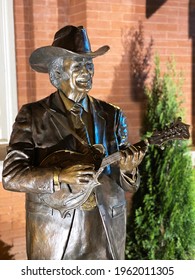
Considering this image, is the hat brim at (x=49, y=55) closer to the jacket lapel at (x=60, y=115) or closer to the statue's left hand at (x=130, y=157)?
the jacket lapel at (x=60, y=115)

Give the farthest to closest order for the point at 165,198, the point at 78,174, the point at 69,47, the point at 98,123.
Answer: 1. the point at 165,198
2. the point at 98,123
3. the point at 69,47
4. the point at 78,174

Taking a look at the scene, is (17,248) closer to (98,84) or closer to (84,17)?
(98,84)

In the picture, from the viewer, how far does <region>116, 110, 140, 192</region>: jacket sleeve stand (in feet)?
5.61

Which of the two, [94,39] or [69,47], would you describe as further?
[94,39]

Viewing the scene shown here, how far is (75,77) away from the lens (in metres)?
1.64

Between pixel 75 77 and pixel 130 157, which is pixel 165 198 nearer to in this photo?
pixel 130 157

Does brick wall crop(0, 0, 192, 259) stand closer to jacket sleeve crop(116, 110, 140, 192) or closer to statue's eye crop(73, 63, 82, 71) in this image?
jacket sleeve crop(116, 110, 140, 192)

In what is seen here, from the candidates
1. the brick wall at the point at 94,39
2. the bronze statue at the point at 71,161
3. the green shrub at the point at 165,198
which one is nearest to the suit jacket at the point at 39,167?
the bronze statue at the point at 71,161

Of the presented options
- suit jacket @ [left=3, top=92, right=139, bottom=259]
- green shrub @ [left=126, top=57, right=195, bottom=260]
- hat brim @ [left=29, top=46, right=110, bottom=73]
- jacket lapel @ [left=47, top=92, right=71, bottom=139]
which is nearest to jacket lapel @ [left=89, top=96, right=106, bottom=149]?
suit jacket @ [left=3, top=92, right=139, bottom=259]

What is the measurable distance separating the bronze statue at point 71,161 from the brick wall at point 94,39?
1.95 metres

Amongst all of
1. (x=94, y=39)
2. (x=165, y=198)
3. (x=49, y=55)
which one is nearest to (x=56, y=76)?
(x=49, y=55)

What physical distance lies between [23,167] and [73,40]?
517 mm
